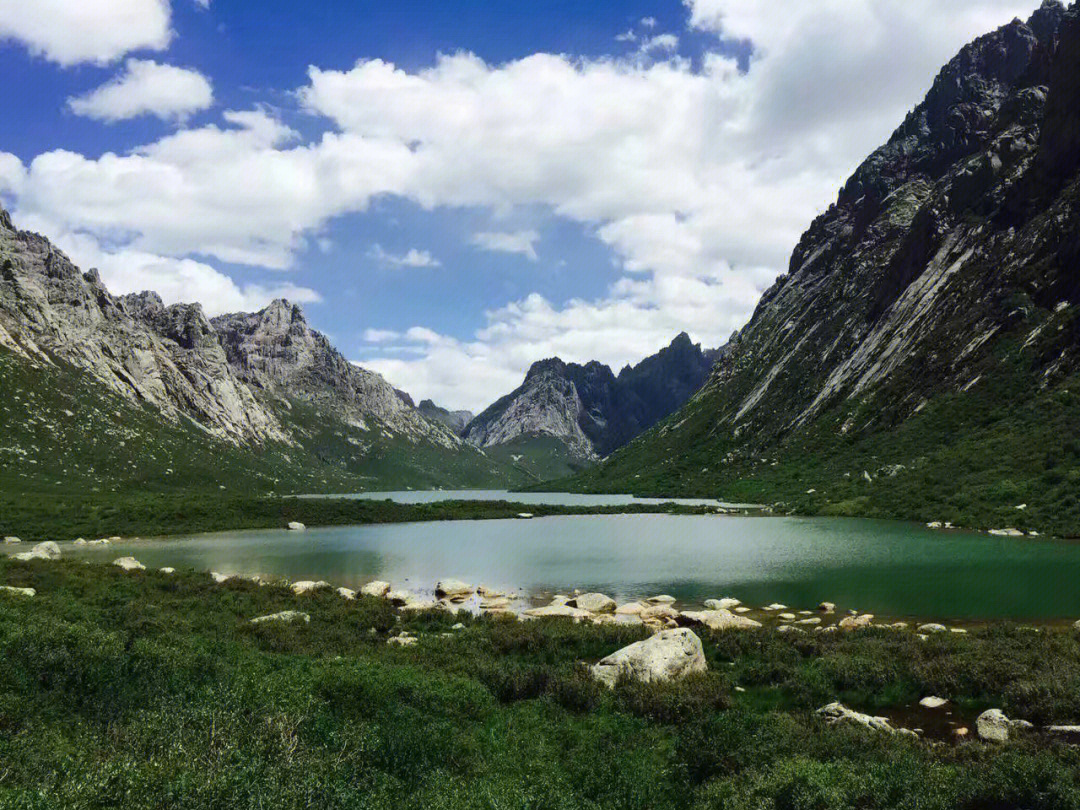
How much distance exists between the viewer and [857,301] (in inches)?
7815

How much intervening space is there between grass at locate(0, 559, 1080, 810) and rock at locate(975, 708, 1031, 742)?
106cm

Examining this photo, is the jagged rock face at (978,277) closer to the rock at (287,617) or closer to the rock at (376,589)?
the rock at (376,589)

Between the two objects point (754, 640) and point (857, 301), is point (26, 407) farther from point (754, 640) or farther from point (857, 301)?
point (857, 301)

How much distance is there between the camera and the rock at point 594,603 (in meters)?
44.6

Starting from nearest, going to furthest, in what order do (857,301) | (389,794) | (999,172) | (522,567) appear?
(389,794)
(522,567)
(999,172)
(857,301)

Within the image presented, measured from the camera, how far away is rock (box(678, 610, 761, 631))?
119 feet

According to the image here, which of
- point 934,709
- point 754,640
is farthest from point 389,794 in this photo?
point 754,640

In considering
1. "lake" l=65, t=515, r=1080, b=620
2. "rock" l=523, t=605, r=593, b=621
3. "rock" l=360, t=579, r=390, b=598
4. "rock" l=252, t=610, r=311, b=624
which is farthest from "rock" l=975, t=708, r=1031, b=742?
"rock" l=360, t=579, r=390, b=598

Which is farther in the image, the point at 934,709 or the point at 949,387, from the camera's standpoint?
the point at 949,387

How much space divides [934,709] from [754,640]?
9.38 metres

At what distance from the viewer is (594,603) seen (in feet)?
149

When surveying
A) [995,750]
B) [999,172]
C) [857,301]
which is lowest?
[995,750]

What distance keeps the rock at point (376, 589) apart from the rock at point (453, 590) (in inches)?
160

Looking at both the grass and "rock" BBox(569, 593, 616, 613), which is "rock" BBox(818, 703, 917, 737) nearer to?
the grass
